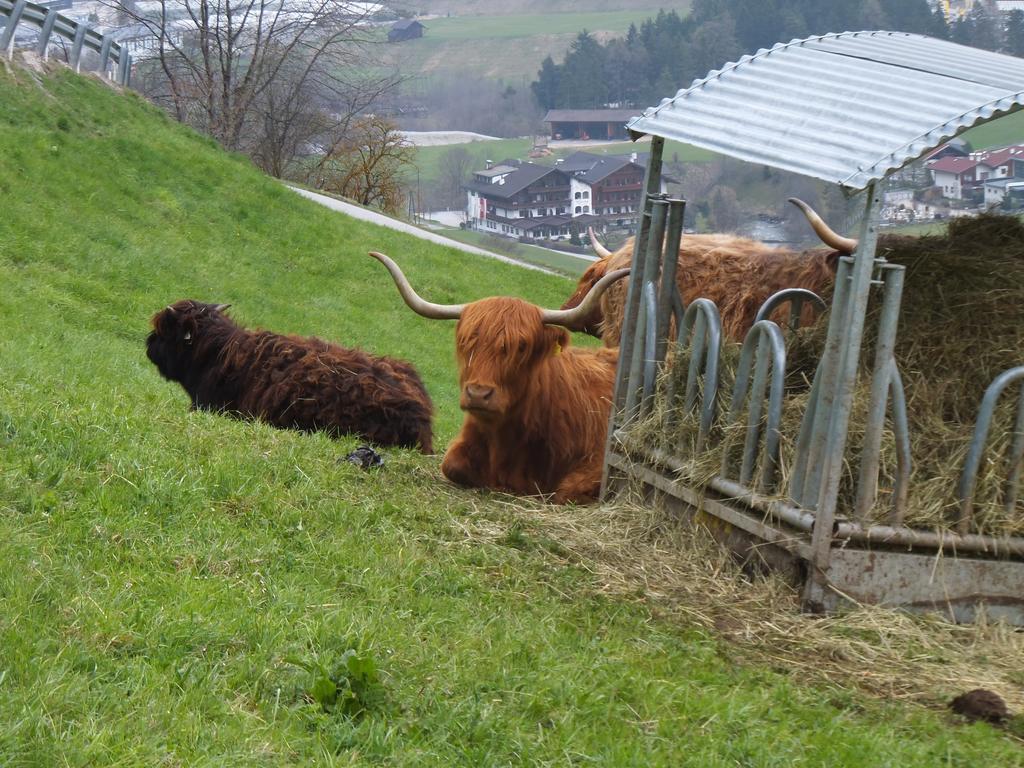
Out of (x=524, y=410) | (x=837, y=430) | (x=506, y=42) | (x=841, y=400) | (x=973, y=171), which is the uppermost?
(x=506, y=42)

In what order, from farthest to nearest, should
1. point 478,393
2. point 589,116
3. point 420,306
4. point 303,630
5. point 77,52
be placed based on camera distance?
1. point 589,116
2. point 77,52
3. point 420,306
4. point 478,393
5. point 303,630

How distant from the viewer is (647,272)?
25.3 ft

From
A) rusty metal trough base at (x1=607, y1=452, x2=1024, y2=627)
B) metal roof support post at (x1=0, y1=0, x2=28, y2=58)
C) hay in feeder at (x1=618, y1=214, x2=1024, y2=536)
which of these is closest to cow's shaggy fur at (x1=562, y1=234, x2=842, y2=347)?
hay in feeder at (x1=618, y1=214, x2=1024, y2=536)

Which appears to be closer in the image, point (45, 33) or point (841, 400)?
point (841, 400)

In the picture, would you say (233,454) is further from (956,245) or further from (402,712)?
(956,245)

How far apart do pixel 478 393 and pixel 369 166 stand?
37057 millimetres

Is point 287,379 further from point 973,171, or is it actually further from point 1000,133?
point 1000,133

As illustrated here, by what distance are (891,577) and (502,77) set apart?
86304 millimetres

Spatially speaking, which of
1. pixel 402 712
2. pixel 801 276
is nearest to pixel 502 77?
pixel 801 276

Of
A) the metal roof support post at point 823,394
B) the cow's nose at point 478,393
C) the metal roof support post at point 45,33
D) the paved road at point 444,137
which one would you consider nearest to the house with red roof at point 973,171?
the metal roof support post at point 823,394

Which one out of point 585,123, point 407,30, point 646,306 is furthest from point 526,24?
point 646,306

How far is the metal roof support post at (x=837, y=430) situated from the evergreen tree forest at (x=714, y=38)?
3.66 metres

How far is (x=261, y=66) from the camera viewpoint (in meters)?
44.8

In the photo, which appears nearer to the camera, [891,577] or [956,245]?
[891,577]
